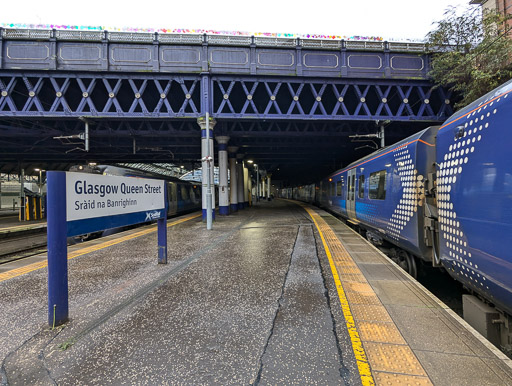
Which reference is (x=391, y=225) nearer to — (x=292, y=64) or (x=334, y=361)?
(x=334, y=361)

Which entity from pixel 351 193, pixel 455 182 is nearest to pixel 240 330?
pixel 455 182

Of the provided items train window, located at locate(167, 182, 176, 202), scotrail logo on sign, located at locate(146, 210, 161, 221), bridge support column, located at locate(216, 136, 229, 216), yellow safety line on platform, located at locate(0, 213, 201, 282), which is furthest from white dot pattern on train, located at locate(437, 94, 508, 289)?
train window, located at locate(167, 182, 176, 202)

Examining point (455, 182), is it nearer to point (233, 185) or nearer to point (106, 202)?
point (106, 202)

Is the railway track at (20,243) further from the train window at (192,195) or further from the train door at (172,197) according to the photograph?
the train window at (192,195)

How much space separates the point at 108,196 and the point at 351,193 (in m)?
8.93

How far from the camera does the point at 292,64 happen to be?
14539 millimetres

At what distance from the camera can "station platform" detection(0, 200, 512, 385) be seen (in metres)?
2.21

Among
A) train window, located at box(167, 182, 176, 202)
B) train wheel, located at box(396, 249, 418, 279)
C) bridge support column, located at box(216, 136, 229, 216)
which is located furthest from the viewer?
bridge support column, located at box(216, 136, 229, 216)

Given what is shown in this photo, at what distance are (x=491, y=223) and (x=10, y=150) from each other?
33323 millimetres

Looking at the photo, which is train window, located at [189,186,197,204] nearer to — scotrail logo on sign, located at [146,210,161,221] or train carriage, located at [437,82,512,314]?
scotrail logo on sign, located at [146,210,161,221]

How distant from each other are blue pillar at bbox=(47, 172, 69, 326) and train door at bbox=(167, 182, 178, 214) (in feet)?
→ 46.4

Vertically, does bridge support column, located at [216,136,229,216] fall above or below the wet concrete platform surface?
above

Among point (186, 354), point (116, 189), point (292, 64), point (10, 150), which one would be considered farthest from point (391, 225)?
point (10, 150)

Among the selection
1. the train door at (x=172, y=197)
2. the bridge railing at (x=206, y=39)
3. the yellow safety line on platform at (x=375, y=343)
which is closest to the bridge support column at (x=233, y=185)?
the train door at (x=172, y=197)
